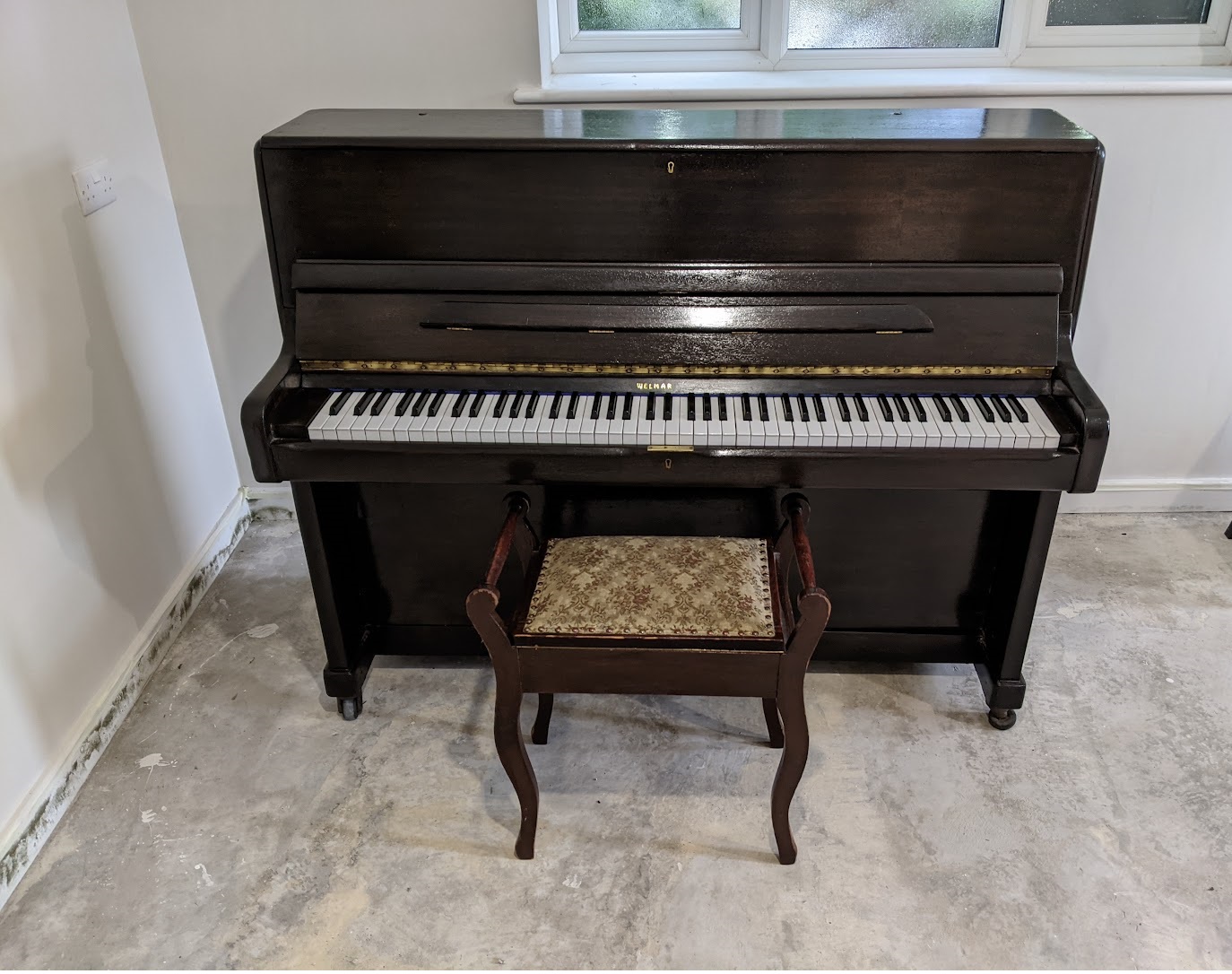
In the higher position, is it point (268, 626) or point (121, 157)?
point (121, 157)

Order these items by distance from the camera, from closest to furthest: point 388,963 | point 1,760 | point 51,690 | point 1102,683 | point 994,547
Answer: point 388,963 → point 1,760 → point 51,690 → point 994,547 → point 1102,683

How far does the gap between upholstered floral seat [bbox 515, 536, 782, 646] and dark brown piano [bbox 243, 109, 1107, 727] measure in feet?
0.43

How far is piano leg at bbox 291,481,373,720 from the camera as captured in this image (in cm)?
179

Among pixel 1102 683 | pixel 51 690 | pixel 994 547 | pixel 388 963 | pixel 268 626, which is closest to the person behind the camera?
pixel 388 963

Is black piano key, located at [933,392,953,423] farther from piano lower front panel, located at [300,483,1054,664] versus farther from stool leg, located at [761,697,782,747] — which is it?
stool leg, located at [761,697,782,747]

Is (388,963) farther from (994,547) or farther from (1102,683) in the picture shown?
(1102,683)

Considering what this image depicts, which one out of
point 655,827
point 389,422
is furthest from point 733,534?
point 389,422

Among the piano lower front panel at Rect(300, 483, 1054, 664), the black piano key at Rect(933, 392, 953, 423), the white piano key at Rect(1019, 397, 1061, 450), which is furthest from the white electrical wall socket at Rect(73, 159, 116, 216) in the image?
the white piano key at Rect(1019, 397, 1061, 450)

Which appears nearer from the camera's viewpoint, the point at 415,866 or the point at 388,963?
the point at 388,963

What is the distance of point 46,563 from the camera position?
1.79 meters

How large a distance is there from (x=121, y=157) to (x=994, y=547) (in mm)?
2035

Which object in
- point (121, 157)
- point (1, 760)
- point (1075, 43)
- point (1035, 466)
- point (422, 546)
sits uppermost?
point (1075, 43)

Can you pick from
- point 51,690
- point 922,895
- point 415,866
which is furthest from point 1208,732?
point 51,690

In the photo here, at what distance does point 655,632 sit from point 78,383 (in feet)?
4.29
